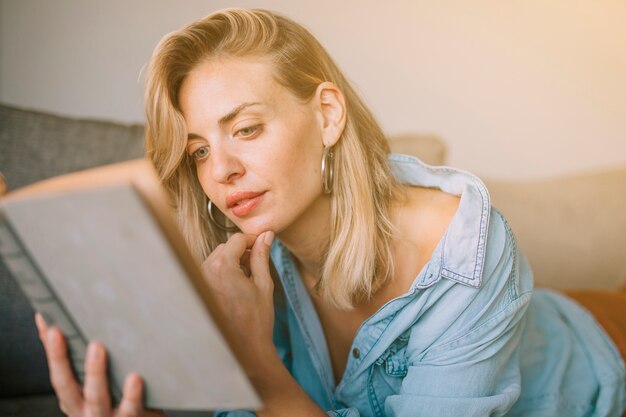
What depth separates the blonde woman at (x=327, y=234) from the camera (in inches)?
29.6

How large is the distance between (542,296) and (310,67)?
2.52 ft

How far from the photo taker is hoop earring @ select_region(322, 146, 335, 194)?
88 centimetres

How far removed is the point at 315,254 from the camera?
1016 millimetres

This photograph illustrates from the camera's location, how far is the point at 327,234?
98 centimetres

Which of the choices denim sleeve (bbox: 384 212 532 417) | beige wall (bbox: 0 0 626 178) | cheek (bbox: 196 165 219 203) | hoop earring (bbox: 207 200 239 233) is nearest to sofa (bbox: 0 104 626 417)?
beige wall (bbox: 0 0 626 178)

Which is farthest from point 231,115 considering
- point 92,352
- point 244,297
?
point 92,352

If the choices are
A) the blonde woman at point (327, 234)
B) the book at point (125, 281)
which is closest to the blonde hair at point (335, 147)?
the blonde woman at point (327, 234)

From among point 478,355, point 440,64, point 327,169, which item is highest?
point 440,64

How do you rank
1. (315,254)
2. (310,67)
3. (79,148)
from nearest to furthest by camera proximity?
(310,67) < (315,254) < (79,148)

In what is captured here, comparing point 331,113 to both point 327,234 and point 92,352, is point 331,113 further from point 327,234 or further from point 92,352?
point 92,352

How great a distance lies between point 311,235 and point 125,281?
20.1 inches

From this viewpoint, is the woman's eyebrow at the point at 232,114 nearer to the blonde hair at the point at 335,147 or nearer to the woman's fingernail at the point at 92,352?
the blonde hair at the point at 335,147

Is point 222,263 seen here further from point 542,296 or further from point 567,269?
point 567,269

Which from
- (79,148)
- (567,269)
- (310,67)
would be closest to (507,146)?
(567,269)
